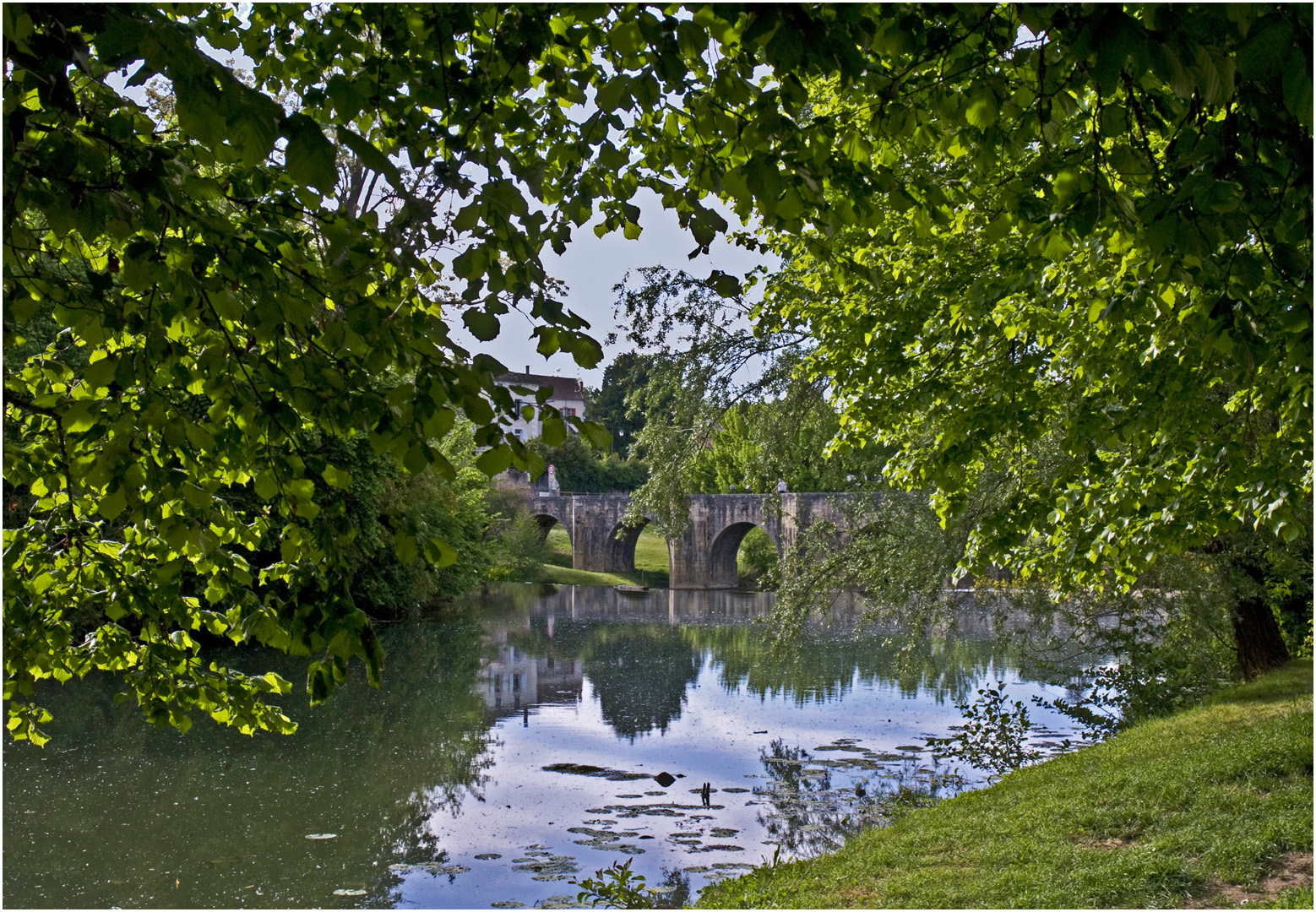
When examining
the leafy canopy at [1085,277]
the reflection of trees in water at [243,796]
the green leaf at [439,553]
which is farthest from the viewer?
the reflection of trees in water at [243,796]

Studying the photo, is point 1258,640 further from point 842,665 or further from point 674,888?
point 674,888

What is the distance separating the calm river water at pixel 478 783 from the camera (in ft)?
24.0

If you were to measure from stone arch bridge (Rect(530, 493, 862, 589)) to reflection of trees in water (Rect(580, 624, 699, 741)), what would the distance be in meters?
9.57

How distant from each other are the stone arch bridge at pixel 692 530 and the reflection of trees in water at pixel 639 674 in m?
9.57

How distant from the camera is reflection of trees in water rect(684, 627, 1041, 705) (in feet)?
47.0

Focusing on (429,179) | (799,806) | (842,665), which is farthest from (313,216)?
(842,665)

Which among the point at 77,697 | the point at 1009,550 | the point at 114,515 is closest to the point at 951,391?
the point at 1009,550

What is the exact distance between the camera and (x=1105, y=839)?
6.12 m

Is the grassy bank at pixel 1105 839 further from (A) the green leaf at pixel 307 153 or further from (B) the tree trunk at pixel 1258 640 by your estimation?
(A) the green leaf at pixel 307 153

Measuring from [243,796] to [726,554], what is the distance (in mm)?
31981

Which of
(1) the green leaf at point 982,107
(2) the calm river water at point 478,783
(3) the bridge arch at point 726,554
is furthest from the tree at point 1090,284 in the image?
(3) the bridge arch at point 726,554

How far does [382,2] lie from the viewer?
2689 mm

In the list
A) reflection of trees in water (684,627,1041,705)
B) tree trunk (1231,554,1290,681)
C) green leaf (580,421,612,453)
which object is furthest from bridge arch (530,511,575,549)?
green leaf (580,421,612,453)

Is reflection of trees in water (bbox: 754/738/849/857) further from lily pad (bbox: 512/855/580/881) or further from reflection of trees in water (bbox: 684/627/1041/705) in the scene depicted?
lily pad (bbox: 512/855/580/881)
